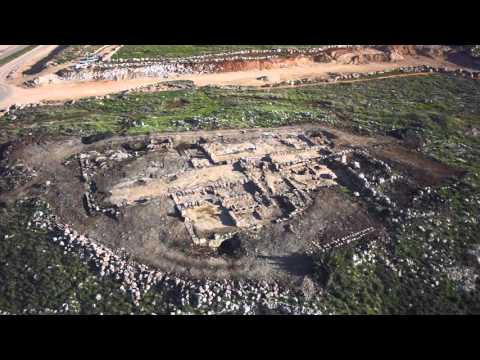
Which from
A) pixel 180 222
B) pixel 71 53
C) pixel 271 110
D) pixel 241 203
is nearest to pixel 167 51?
pixel 71 53

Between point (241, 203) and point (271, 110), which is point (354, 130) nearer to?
point (271, 110)

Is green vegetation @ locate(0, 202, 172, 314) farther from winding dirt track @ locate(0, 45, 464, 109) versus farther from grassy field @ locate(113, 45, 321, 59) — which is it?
grassy field @ locate(113, 45, 321, 59)

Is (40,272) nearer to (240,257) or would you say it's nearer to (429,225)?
(240,257)

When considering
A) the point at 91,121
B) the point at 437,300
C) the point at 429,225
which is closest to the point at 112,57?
the point at 91,121

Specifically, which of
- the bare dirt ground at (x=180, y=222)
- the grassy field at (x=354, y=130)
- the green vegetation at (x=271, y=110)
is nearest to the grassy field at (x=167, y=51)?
the green vegetation at (x=271, y=110)

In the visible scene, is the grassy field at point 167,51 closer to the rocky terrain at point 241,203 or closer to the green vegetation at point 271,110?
the rocky terrain at point 241,203

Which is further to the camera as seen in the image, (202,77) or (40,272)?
(202,77)
